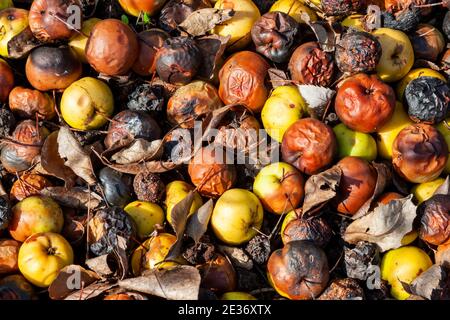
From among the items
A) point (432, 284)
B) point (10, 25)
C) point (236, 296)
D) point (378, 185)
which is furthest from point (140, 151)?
point (432, 284)

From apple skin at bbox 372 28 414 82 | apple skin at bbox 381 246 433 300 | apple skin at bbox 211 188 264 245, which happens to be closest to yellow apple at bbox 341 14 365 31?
apple skin at bbox 372 28 414 82

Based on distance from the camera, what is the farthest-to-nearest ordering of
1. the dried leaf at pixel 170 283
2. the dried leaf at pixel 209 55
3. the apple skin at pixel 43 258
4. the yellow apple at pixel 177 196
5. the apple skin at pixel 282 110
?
the dried leaf at pixel 209 55 → the apple skin at pixel 282 110 → the yellow apple at pixel 177 196 → the apple skin at pixel 43 258 → the dried leaf at pixel 170 283

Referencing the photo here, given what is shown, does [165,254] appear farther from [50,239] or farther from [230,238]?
[50,239]

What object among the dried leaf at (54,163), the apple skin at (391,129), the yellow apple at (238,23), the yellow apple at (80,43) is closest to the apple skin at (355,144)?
the apple skin at (391,129)

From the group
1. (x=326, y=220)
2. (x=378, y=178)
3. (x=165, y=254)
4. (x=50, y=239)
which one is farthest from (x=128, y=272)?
(x=378, y=178)

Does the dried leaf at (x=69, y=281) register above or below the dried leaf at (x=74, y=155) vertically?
below

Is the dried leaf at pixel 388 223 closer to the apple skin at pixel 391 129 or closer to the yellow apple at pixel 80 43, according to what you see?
the apple skin at pixel 391 129

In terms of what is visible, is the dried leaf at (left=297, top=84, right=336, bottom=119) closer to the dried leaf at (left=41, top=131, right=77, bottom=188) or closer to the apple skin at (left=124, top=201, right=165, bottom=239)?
the apple skin at (left=124, top=201, right=165, bottom=239)
